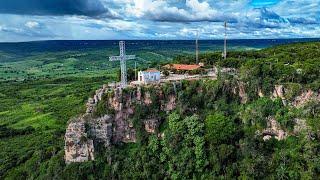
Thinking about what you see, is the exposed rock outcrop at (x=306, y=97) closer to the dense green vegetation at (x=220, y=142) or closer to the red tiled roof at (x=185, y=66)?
the dense green vegetation at (x=220, y=142)

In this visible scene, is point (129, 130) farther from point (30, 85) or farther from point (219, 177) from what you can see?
point (30, 85)

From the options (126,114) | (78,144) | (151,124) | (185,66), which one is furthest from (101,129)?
(185,66)

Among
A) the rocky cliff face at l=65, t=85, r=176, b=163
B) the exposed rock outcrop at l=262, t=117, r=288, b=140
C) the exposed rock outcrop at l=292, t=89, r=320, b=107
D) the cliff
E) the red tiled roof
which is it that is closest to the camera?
the exposed rock outcrop at l=292, t=89, r=320, b=107

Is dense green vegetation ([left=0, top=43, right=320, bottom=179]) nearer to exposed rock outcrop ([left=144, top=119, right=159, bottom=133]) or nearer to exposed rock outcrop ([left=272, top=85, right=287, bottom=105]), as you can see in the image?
exposed rock outcrop ([left=272, top=85, right=287, bottom=105])

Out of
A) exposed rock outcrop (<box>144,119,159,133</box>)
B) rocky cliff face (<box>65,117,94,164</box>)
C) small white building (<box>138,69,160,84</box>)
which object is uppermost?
small white building (<box>138,69,160,84</box>)

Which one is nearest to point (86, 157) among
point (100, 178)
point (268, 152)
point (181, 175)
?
point (100, 178)

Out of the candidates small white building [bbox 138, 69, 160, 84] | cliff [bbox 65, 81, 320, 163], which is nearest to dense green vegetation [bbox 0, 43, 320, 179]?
cliff [bbox 65, 81, 320, 163]

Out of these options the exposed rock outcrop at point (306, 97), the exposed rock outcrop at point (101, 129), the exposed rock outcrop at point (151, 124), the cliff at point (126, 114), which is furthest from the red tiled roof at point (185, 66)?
the exposed rock outcrop at point (306, 97)

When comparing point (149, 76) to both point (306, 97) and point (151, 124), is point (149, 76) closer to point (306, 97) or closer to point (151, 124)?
point (151, 124)

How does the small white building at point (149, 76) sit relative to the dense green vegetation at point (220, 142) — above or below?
above
